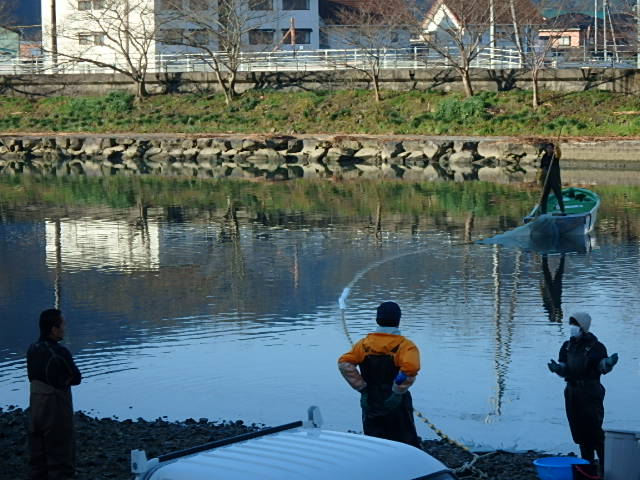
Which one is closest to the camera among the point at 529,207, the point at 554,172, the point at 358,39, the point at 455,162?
the point at 554,172

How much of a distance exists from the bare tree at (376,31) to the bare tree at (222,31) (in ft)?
16.1

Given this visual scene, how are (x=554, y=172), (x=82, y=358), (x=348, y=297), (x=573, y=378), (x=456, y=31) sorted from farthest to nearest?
(x=456, y=31), (x=554, y=172), (x=348, y=297), (x=82, y=358), (x=573, y=378)

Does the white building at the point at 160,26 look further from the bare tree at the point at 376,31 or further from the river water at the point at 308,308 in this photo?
the river water at the point at 308,308

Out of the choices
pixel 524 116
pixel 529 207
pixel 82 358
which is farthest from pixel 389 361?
pixel 524 116

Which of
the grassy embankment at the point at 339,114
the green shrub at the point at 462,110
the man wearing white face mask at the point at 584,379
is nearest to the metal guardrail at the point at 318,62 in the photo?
the grassy embankment at the point at 339,114

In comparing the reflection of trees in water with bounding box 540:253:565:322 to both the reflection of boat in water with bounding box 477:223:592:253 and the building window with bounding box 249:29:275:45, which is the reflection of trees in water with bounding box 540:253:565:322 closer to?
the reflection of boat in water with bounding box 477:223:592:253

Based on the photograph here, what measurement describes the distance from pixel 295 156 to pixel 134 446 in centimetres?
3891

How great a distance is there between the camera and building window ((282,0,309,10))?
73.2m

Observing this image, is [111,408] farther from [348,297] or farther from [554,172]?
[554,172]

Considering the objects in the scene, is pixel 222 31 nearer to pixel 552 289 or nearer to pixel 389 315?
pixel 552 289

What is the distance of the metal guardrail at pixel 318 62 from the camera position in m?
54.5

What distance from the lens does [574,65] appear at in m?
55.7

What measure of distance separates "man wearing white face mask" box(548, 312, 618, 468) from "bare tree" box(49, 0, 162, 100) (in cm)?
5009

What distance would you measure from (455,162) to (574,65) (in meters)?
13.6
